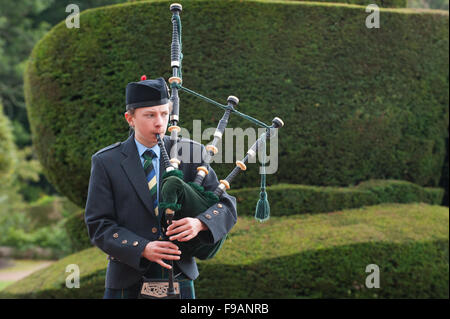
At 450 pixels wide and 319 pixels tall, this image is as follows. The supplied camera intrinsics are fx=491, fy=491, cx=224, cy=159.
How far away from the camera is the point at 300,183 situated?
6.83m

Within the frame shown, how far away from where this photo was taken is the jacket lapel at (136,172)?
2.29 m

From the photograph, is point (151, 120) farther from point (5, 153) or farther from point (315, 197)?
point (5, 153)

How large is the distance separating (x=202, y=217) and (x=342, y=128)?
498 centimetres

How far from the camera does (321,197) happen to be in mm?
6598

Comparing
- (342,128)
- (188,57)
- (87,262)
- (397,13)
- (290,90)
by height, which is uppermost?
(397,13)

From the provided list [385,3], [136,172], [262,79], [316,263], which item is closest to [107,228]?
[136,172]

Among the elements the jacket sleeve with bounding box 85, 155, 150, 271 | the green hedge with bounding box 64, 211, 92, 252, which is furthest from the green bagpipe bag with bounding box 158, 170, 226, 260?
the green hedge with bounding box 64, 211, 92, 252

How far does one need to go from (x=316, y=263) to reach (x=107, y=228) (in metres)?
3.95

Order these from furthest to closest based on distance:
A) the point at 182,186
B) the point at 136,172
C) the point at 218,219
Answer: the point at 136,172, the point at 218,219, the point at 182,186

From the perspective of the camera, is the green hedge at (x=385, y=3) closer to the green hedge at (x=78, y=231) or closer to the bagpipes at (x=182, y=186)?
the green hedge at (x=78, y=231)

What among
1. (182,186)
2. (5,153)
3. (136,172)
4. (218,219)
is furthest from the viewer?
(5,153)

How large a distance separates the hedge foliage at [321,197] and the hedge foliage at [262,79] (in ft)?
0.67

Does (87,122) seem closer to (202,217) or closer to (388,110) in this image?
(388,110)
